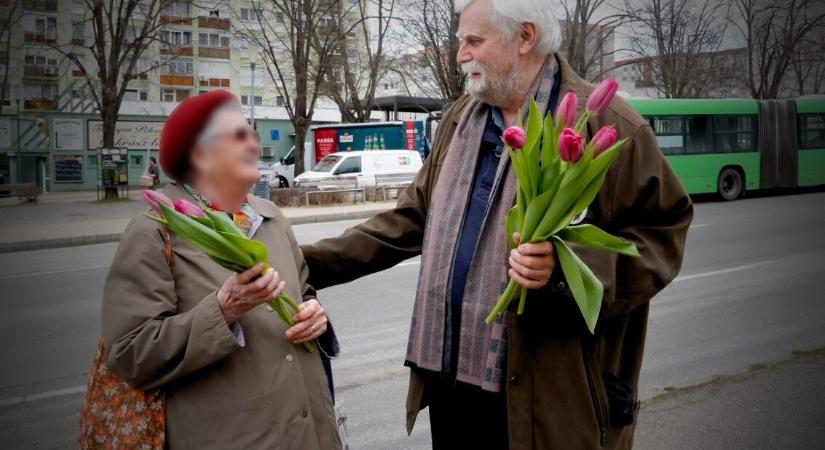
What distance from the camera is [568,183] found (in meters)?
1.63

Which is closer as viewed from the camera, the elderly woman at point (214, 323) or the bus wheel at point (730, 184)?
the elderly woman at point (214, 323)

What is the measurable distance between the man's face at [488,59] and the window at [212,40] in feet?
186

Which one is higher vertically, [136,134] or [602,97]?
[136,134]

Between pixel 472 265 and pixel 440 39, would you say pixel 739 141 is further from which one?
pixel 472 265

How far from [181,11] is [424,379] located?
61.4 meters

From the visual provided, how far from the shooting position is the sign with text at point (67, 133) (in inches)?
1582

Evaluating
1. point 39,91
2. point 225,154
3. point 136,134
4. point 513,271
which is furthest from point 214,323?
point 39,91

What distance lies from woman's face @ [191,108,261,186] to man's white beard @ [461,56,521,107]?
77cm

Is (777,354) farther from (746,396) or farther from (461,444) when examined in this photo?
(461,444)

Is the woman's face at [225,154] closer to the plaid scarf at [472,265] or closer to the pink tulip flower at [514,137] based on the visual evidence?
the plaid scarf at [472,265]

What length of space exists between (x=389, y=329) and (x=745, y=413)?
10.5 feet

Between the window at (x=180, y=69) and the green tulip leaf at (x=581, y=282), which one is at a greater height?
the window at (x=180, y=69)

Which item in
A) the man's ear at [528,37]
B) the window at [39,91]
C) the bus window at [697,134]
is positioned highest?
the window at [39,91]

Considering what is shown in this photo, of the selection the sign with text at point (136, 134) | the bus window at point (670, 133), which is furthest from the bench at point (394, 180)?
the sign with text at point (136, 134)
